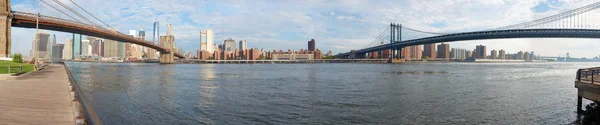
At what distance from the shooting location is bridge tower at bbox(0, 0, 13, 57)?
35688 millimetres

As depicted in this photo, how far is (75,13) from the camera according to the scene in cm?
6347

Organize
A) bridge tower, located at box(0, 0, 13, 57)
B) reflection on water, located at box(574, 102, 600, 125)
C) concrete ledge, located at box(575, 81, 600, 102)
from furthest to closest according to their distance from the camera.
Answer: bridge tower, located at box(0, 0, 13, 57), concrete ledge, located at box(575, 81, 600, 102), reflection on water, located at box(574, 102, 600, 125)

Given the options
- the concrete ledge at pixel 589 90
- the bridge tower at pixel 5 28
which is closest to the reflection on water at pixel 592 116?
the concrete ledge at pixel 589 90

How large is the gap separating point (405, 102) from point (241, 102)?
6.36 metres

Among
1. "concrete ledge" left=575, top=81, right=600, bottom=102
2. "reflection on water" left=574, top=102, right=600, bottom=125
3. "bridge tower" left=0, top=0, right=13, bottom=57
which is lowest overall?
"reflection on water" left=574, top=102, right=600, bottom=125

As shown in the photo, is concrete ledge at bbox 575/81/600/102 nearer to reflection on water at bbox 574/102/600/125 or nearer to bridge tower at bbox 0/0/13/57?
reflection on water at bbox 574/102/600/125

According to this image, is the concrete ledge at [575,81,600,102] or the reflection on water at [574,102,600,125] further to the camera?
the concrete ledge at [575,81,600,102]

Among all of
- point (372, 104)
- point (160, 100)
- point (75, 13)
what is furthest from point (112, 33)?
point (372, 104)

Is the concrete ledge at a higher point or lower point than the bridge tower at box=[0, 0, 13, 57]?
lower

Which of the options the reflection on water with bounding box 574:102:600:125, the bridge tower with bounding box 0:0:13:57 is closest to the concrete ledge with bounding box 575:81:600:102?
the reflection on water with bounding box 574:102:600:125

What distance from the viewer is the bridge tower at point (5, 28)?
35.7 m

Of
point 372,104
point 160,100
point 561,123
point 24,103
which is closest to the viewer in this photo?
point 24,103

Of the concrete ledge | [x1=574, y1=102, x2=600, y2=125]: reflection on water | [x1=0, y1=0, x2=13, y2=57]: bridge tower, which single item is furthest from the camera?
[x1=0, y1=0, x2=13, y2=57]: bridge tower

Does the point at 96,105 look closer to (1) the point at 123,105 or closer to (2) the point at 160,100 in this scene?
(1) the point at 123,105
